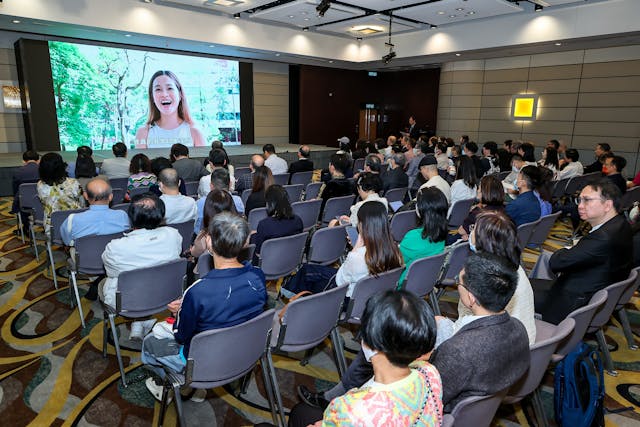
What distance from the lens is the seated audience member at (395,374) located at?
126 cm

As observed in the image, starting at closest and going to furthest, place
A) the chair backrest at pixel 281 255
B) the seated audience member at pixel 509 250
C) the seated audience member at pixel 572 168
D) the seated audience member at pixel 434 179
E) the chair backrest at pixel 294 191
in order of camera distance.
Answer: the seated audience member at pixel 509 250 < the chair backrest at pixel 281 255 < the seated audience member at pixel 434 179 < the chair backrest at pixel 294 191 < the seated audience member at pixel 572 168

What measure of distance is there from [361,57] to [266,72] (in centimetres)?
380

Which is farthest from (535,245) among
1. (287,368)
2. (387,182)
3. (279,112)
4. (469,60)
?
(279,112)

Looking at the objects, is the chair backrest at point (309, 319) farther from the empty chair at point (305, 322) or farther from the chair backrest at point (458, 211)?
the chair backrest at point (458, 211)

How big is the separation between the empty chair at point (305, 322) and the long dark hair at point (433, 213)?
1.14 meters

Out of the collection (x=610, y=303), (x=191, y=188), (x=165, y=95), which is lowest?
(x=610, y=303)

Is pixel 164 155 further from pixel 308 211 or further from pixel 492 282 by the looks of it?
pixel 492 282

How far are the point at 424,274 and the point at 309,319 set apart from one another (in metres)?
1.15

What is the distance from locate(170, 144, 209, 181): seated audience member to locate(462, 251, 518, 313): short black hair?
5.56 meters

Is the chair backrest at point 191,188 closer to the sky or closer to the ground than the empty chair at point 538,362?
closer to the sky

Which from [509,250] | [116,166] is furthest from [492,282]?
[116,166]

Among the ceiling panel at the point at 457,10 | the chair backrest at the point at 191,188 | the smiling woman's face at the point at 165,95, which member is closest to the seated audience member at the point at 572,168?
the ceiling panel at the point at 457,10

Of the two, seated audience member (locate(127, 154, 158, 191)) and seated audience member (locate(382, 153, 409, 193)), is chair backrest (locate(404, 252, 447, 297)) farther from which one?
seated audience member (locate(127, 154, 158, 191))

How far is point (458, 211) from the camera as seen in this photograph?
5434 mm
